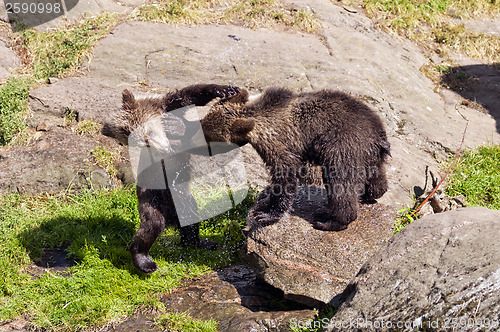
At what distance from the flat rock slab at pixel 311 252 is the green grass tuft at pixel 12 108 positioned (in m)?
4.20

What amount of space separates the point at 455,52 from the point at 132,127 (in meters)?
8.83

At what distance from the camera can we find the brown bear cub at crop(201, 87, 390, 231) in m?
4.72

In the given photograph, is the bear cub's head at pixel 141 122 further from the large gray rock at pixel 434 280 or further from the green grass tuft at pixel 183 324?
the large gray rock at pixel 434 280

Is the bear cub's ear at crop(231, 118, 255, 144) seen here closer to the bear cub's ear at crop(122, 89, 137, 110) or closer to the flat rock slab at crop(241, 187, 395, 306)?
the flat rock slab at crop(241, 187, 395, 306)

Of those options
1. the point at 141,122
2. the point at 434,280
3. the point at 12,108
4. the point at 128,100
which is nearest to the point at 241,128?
the point at 141,122

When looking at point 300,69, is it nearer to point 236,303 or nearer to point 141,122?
point 141,122

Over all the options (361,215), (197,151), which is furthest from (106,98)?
(361,215)

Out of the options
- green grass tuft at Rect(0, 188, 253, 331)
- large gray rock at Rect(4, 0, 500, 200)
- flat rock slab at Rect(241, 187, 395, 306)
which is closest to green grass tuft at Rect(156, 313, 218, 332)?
green grass tuft at Rect(0, 188, 253, 331)

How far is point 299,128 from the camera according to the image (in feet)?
16.6

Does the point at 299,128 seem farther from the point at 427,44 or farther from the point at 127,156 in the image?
the point at 427,44

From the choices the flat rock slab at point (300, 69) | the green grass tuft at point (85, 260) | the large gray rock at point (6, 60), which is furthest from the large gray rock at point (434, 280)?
the large gray rock at point (6, 60)

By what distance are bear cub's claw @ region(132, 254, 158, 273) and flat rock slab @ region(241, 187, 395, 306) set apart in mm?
986

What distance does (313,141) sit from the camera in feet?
16.3

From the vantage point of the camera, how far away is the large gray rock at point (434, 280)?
2717 mm
